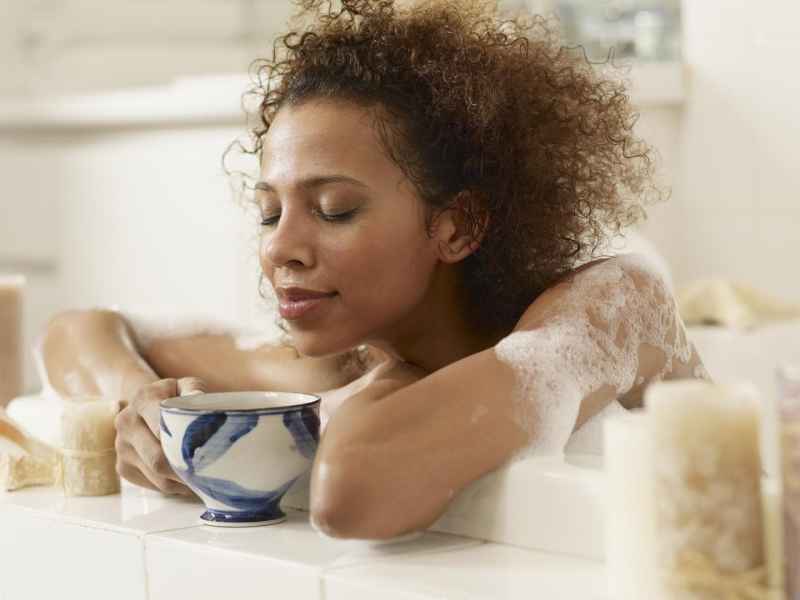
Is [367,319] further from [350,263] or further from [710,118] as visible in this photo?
[710,118]

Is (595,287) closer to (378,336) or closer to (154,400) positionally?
(378,336)

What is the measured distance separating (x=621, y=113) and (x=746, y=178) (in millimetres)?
2013

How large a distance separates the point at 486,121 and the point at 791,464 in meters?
0.56

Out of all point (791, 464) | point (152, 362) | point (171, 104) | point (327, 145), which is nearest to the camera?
point (791, 464)

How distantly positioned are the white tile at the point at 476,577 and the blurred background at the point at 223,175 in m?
1.93

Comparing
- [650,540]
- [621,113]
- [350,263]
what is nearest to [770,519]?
[650,540]

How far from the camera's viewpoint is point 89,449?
1.22 meters

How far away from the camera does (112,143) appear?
11.3 ft

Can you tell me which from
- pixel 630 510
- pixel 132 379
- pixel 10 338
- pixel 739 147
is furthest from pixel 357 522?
pixel 739 147

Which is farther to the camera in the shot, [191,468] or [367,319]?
[367,319]

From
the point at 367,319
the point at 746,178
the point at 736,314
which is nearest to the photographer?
the point at 367,319

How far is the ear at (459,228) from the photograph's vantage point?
3.92 ft

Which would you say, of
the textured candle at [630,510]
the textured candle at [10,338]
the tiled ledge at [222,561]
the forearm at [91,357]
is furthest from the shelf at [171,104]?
the textured candle at [630,510]

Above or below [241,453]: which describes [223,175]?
above
